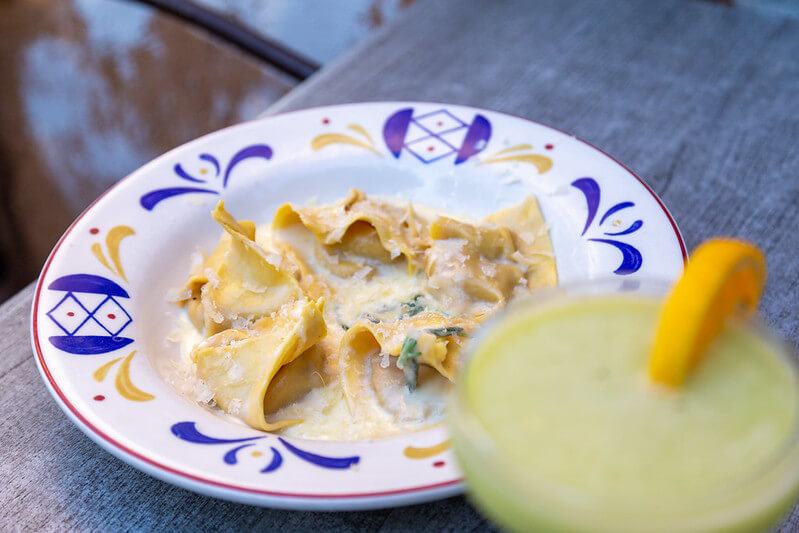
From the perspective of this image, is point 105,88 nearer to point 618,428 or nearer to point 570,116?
point 570,116

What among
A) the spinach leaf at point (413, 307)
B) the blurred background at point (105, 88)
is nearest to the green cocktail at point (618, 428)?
the spinach leaf at point (413, 307)

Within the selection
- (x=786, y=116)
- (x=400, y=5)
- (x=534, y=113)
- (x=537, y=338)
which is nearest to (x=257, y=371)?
(x=537, y=338)

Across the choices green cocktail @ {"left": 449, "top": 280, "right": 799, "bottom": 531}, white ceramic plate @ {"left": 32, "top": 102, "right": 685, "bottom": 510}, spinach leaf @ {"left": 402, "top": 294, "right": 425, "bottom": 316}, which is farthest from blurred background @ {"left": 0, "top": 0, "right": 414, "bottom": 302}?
green cocktail @ {"left": 449, "top": 280, "right": 799, "bottom": 531}

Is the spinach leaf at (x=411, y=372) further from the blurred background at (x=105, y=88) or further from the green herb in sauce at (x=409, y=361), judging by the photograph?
the blurred background at (x=105, y=88)

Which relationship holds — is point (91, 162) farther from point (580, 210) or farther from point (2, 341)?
point (580, 210)

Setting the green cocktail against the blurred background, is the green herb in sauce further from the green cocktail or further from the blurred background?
the blurred background

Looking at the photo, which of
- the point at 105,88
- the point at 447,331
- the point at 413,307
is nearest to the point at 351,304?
the point at 413,307

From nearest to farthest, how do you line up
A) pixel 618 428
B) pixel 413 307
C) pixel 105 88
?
pixel 618 428 < pixel 413 307 < pixel 105 88
